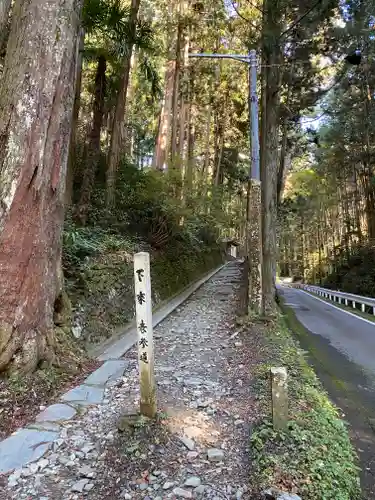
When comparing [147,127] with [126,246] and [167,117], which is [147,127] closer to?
[167,117]

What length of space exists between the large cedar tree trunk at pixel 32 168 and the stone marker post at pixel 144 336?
1559 millimetres

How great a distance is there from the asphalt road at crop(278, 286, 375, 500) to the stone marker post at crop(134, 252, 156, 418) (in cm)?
214

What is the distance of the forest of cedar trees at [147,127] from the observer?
4848 mm

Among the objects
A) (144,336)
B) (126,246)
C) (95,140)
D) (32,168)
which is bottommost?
(144,336)

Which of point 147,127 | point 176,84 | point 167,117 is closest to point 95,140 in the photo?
point 167,117

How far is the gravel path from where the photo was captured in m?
3.24

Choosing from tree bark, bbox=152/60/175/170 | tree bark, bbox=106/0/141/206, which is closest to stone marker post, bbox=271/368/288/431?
tree bark, bbox=106/0/141/206

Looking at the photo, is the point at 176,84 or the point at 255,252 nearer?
the point at 255,252

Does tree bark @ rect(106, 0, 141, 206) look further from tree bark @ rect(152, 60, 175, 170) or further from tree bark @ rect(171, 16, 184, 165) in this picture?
tree bark @ rect(152, 60, 175, 170)

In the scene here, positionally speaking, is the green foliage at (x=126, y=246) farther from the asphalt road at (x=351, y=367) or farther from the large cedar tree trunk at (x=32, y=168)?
the asphalt road at (x=351, y=367)

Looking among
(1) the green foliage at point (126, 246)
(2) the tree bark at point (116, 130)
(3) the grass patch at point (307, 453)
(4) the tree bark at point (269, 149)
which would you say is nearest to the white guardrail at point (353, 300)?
(4) the tree bark at point (269, 149)

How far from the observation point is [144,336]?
13.3ft

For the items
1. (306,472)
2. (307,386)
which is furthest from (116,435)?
(307,386)

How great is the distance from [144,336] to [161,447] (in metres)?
1.03
